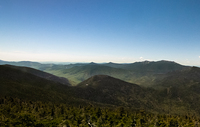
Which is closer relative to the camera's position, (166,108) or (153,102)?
(166,108)

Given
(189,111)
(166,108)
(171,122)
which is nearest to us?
(171,122)

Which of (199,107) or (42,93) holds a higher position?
(42,93)

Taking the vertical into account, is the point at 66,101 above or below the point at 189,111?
above

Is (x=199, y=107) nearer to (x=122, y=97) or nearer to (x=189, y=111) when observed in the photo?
(x=189, y=111)

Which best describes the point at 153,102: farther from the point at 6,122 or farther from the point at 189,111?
the point at 6,122

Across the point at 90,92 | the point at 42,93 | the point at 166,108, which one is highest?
the point at 42,93

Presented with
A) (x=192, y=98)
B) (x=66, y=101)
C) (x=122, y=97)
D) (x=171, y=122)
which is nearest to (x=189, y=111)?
(x=192, y=98)

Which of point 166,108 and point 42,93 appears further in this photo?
point 166,108

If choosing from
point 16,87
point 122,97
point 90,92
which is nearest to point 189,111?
point 122,97

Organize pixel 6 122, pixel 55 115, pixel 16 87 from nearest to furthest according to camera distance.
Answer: pixel 6 122, pixel 55 115, pixel 16 87
